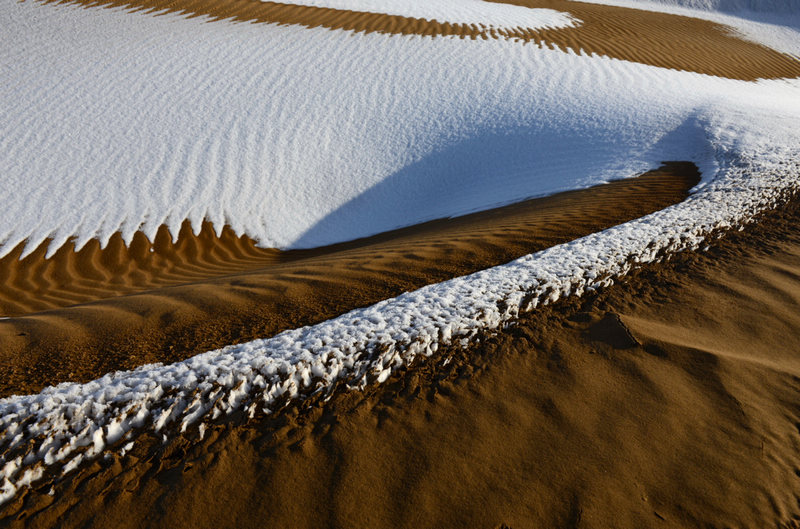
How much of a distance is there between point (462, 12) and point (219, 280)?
13055mm

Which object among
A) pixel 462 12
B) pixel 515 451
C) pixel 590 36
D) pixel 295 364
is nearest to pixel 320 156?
pixel 295 364

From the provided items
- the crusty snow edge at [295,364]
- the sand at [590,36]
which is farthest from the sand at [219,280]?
the sand at [590,36]

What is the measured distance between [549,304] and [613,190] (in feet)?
11.2

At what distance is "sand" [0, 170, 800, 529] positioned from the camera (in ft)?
6.00

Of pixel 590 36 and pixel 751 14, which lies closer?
pixel 590 36

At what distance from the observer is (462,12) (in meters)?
14.3

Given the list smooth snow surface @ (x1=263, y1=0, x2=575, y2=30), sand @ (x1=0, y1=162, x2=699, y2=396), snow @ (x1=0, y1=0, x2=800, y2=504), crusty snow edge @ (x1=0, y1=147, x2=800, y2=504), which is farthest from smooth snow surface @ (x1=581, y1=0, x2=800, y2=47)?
crusty snow edge @ (x1=0, y1=147, x2=800, y2=504)

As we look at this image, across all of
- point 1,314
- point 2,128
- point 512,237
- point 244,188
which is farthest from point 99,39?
point 512,237

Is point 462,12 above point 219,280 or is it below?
above

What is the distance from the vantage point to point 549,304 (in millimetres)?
3127

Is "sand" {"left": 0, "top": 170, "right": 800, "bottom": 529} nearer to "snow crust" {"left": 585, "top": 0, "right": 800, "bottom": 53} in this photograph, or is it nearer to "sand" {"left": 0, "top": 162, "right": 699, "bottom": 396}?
"sand" {"left": 0, "top": 162, "right": 699, "bottom": 396}

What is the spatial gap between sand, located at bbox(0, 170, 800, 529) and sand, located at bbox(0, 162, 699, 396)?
97cm

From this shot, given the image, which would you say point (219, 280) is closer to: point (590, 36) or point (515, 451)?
point (515, 451)

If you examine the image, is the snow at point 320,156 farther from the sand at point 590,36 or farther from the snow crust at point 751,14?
the snow crust at point 751,14
